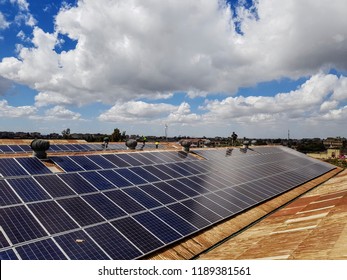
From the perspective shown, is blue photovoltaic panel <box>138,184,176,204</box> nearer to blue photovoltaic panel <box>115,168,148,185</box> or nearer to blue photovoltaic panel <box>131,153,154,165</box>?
blue photovoltaic panel <box>115,168,148,185</box>

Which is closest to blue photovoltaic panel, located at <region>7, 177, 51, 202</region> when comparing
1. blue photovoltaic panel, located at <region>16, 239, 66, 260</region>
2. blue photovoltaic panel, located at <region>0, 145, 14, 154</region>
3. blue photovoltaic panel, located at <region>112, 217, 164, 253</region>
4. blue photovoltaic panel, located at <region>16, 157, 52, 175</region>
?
blue photovoltaic panel, located at <region>16, 157, 52, 175</region>

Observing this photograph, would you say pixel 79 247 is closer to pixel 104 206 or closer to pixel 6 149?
pixel 104 206

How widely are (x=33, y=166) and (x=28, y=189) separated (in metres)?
3.59

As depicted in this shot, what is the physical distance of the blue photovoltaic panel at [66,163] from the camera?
61.2 ft

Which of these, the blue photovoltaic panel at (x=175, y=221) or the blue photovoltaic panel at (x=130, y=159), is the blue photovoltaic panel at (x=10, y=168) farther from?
the blue photovoltaic panel at (x=130, y=159)

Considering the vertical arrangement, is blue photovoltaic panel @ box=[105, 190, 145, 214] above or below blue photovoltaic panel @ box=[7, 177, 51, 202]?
below

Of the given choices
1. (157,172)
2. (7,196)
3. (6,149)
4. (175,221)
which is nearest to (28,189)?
(7,196)

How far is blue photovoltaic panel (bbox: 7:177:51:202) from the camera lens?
13805mm

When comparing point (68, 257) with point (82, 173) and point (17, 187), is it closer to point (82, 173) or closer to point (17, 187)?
point (17, 187)

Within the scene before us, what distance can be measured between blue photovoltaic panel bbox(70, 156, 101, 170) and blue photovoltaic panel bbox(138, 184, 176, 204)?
410 cm

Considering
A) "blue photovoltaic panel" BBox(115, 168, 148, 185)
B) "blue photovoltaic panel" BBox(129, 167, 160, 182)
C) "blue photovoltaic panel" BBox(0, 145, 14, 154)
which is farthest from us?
"blue photovoltaic panel" BBox(0, 145, 14, 154)

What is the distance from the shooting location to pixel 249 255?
12.4 metres

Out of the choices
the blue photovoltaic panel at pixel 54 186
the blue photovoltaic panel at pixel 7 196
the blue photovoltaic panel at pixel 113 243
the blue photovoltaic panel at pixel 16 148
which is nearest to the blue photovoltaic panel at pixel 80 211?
the blue photovoltaic panel at pixel 113 243

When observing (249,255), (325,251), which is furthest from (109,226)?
(325,251)
